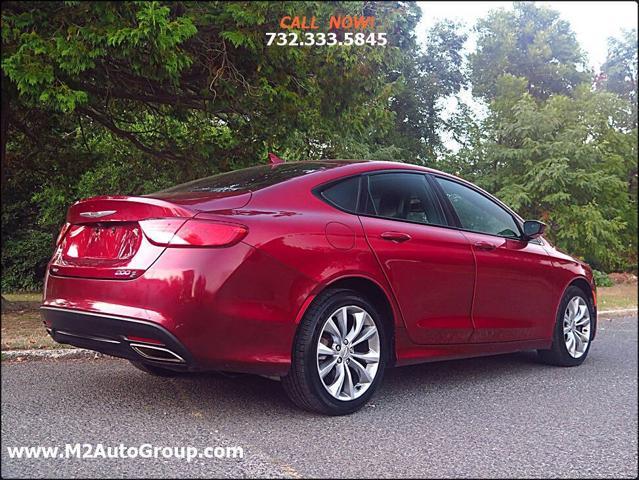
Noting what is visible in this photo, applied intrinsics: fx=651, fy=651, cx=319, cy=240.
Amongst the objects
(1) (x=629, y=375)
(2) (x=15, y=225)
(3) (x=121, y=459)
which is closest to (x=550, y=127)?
(1) (x=629, y=375)

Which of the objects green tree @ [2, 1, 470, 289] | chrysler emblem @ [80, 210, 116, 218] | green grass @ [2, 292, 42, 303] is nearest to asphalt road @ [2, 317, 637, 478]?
chrysler emblem @ [80, 210, 116, 218]

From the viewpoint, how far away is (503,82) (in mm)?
20125

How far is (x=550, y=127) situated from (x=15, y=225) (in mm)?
15136

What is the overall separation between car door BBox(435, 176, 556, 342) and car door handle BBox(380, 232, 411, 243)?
702mm

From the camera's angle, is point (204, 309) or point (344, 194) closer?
point (204, 309)

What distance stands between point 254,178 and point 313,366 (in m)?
1.25

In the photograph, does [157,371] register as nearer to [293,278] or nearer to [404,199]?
[293,278]

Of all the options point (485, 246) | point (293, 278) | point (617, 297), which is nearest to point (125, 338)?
point (293, 278)

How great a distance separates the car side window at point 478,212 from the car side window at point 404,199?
218 mm

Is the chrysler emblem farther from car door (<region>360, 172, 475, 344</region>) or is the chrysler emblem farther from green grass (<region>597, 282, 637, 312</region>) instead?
green grass (<region>597, 282, 637, 312</region>)

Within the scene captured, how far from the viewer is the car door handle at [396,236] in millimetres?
4105

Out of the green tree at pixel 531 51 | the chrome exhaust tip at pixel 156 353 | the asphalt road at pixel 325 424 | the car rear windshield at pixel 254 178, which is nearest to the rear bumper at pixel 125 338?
the chrome exhaust tip at pixel 156 353

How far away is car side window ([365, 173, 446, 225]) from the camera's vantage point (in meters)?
4.28

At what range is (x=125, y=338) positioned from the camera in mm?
3381
